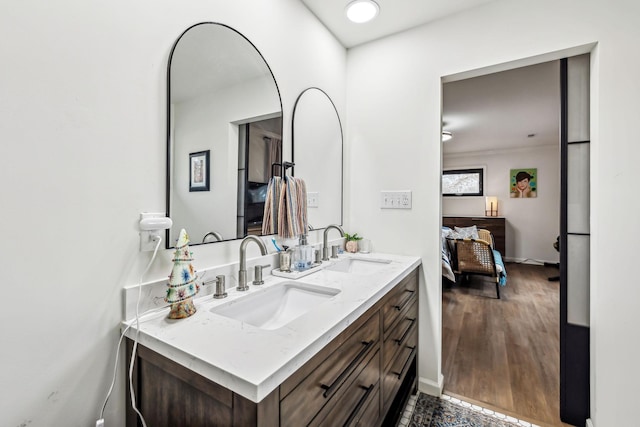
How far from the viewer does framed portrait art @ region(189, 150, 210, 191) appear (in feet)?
3.44

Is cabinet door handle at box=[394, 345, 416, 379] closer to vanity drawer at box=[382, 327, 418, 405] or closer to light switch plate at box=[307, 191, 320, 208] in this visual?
vanity drawer at box=[382, 327, 418, 405]

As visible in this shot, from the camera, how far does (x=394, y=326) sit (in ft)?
4.41

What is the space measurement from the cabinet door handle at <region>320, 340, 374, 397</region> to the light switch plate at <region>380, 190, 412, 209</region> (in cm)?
101

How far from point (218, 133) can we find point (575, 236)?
189 centimetres

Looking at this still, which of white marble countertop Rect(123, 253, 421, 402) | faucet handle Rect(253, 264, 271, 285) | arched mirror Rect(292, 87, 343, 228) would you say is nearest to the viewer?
white marble countertop Rect(123, 253, 421, 402)

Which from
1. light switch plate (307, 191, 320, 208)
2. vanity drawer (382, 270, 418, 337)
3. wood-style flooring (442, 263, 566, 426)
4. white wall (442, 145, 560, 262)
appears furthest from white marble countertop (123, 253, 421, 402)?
white wall (442, 145, 560, 262)

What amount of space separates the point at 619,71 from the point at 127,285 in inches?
86.8

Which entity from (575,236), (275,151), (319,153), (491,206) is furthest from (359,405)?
(491,206)

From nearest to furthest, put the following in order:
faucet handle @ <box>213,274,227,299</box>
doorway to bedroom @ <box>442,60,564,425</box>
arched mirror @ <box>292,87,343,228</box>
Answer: faucet handle @ <box>213,274,227,299</box>
arched mirror @ <box>292,87,343,228</box>
doorway to bedroom @ <box>442,60,564,425</box>

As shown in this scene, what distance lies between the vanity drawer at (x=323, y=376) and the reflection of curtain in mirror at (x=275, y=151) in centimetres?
86

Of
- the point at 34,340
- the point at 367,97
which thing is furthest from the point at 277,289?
the point at 367,97

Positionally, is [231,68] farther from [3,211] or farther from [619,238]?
[619,238]

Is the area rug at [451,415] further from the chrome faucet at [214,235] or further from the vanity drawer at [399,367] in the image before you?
the chrome faucet at [214,235]

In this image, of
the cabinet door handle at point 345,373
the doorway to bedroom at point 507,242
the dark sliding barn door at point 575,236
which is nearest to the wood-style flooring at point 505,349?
the doorway to bedroom at point 507,242
